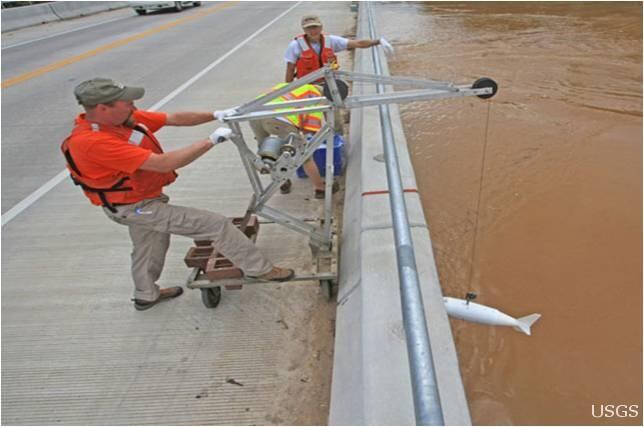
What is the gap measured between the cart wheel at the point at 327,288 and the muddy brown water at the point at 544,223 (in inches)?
38.9

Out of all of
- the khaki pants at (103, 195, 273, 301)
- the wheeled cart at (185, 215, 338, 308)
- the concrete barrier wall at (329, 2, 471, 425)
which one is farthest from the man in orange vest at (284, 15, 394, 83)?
the khaki pants at (103, 195, 273, 301)

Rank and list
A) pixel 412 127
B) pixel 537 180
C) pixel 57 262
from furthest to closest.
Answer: pixel 412 127 < pixel 537 180 < pixel 57 262

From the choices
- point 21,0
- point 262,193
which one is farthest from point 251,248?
point 21,0

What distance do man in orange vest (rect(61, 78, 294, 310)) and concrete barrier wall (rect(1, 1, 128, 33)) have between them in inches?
883

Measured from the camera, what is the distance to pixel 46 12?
22.9 meters

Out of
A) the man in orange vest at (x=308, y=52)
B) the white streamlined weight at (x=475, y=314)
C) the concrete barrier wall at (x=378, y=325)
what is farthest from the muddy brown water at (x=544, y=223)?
the man in orange vest at (x=308, y=52)

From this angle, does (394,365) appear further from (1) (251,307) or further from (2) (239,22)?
(2) (239,22)

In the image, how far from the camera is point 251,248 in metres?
3.25

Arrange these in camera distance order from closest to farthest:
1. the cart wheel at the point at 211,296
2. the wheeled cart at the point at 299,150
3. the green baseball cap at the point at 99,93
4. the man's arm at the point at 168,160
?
1. the green baseball cap at the point at 99,93
2. the man's arm at the point at 168,160
3. the wheeled cart at the point at 299,150
4. the cart wheel at the point at 211,296

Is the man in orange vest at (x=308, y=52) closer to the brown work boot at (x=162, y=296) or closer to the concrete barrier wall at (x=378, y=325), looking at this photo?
the concrete barrier wall at (x=378, y=325)

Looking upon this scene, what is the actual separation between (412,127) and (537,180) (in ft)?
7.42

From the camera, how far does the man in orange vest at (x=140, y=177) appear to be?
2.80 m

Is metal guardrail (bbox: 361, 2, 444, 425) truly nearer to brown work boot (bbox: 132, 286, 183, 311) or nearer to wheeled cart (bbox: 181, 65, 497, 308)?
wheeled cart (bbox: 181, 65, 497, 308)

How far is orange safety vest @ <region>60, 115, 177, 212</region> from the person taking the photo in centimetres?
292
